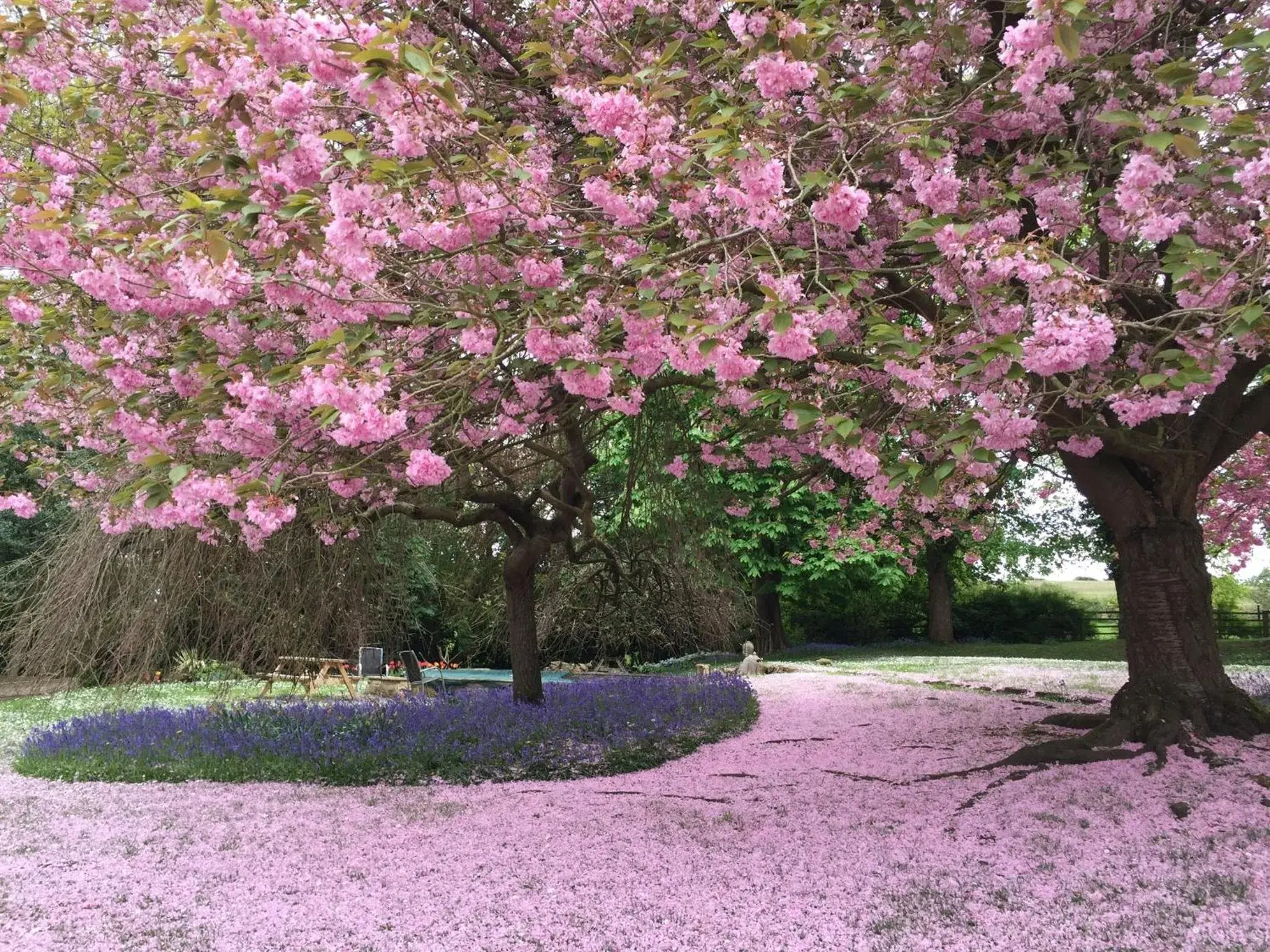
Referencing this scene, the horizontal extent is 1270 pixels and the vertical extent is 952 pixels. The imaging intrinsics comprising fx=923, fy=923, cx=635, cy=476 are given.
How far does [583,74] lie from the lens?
558 cm

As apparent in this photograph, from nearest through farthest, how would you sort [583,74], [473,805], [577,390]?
[577,390], [583,74], [473,805]

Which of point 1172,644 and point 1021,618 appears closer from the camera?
point 1172,644

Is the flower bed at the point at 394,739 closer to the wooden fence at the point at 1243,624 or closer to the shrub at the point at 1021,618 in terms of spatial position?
the shrub at the point at 1021,618

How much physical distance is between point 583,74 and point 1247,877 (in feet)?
18.1

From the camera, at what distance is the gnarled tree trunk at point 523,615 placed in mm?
9461

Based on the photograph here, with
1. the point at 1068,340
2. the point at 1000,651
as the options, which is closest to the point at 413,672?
the point at 1068,340

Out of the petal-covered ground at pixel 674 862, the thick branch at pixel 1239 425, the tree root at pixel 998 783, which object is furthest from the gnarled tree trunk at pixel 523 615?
the thick branch at pixel 1239 425

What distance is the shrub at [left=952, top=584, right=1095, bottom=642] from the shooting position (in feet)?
88.5

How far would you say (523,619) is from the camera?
9648 mm

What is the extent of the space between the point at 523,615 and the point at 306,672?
4.66 meters

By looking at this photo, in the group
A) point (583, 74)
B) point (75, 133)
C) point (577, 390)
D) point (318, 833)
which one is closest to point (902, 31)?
point (583, 74)

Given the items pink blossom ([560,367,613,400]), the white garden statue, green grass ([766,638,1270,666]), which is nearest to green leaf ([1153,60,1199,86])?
pink blossom ([560,367,613,400])

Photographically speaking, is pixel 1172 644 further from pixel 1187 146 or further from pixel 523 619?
pixel 523 619

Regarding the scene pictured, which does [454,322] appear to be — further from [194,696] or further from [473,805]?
[194,696]
